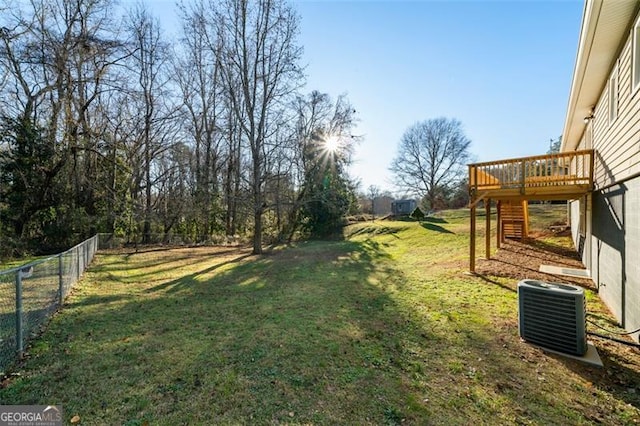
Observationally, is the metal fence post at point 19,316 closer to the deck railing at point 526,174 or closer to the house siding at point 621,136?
the house siding at point 621,136

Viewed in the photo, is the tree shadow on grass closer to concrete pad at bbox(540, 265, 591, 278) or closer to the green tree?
concrete pad at bbox(540, 265, 591, 278)

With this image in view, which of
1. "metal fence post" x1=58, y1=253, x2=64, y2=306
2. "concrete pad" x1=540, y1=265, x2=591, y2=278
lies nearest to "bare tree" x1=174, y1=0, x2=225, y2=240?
"metal fence post" x1=58, y1=253, x2=64, y2=306

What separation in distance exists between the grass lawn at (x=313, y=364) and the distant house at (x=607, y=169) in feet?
4.75

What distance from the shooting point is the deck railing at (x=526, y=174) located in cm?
600

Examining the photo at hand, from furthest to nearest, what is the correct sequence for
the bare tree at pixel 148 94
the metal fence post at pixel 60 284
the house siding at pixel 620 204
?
the bare tree at pixel 148 94 < the metal fence post at pixel 60 284 < the house siding at pixel 620 204

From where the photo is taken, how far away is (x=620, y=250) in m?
4.00

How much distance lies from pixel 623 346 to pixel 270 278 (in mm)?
6796

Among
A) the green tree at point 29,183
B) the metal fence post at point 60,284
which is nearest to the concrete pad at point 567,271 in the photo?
the metal fence post at point 60,284

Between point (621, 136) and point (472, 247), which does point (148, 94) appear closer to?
point (472, 247)

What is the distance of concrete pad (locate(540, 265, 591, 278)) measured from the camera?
624cm

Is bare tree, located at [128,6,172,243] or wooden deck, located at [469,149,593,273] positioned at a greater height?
bare tree, located at [128,6,172,243]

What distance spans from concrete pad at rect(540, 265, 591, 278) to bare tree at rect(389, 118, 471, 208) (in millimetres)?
24784

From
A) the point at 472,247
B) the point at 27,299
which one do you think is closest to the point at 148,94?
the point at 27,299

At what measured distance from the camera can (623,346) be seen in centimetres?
331
